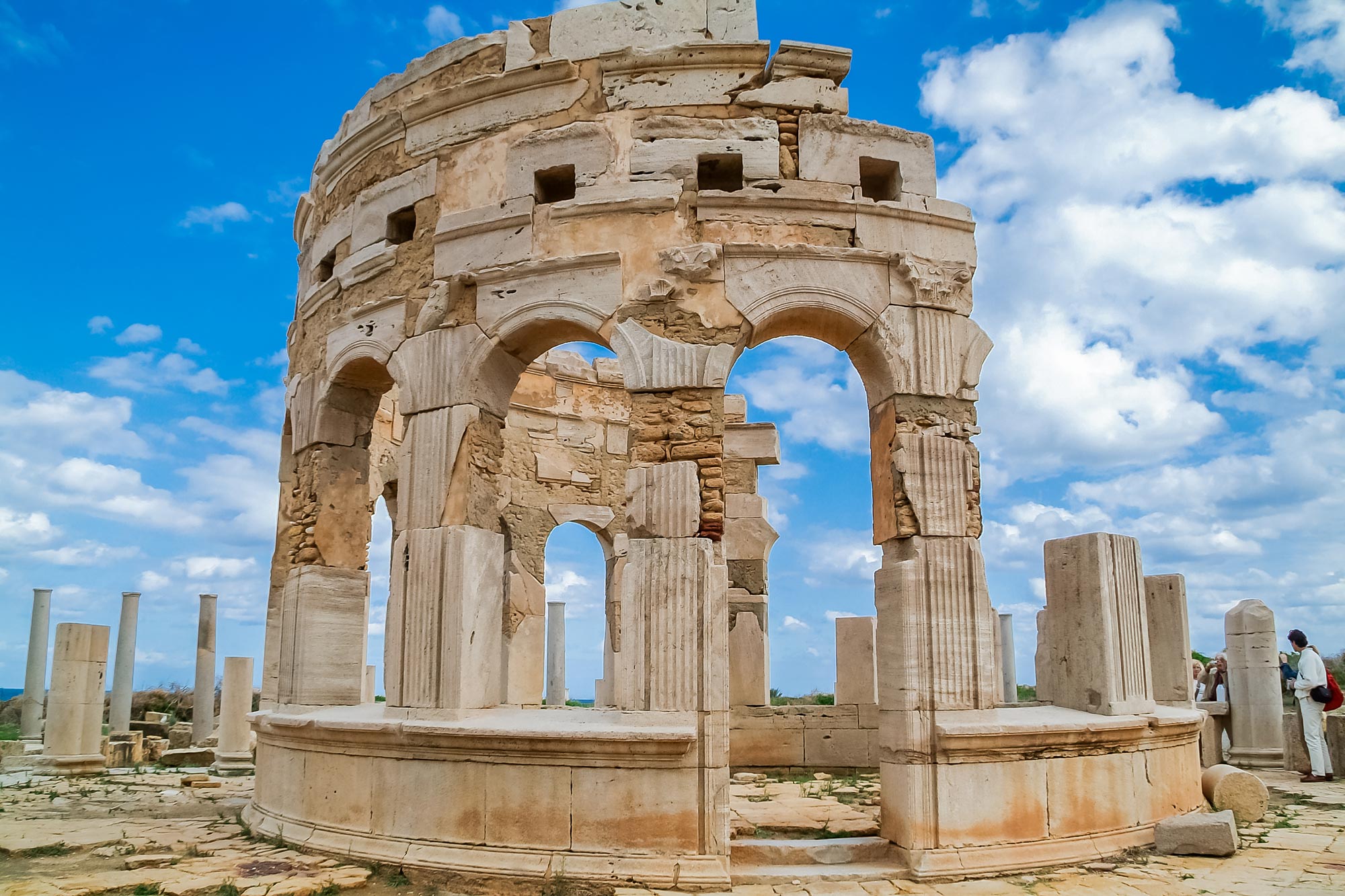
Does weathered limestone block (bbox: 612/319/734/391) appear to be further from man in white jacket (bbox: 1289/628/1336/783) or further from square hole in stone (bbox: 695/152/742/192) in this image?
man in white jacket (bbox: 1289/628/1336/783)

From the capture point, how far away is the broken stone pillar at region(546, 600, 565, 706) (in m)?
18.4

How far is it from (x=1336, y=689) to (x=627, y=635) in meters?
9.11

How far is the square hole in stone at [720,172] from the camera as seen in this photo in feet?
26.9

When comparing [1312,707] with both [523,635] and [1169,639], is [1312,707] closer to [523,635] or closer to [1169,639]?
[1169,639]

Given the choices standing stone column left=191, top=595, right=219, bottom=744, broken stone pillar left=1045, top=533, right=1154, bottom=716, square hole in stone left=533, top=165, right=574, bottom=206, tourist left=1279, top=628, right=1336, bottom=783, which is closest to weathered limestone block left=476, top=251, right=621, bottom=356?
square hole in stone left=533, top=165, right=574, bottom=206

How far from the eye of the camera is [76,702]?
1452 cm

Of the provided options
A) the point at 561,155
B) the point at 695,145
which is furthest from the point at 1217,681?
the point at 561,155

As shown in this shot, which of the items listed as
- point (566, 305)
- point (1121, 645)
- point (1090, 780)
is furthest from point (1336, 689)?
point (566, 305)

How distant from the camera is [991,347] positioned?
8.32 metres

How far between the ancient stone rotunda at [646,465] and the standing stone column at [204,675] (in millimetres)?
8939

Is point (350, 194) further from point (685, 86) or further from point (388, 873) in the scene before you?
point (388, 873)

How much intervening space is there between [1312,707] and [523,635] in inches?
372

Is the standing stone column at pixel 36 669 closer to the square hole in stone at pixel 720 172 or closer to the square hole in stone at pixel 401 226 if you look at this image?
the square hole in stone at pixel 401 226

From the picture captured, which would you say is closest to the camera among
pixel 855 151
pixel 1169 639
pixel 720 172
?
pixel 855 151
